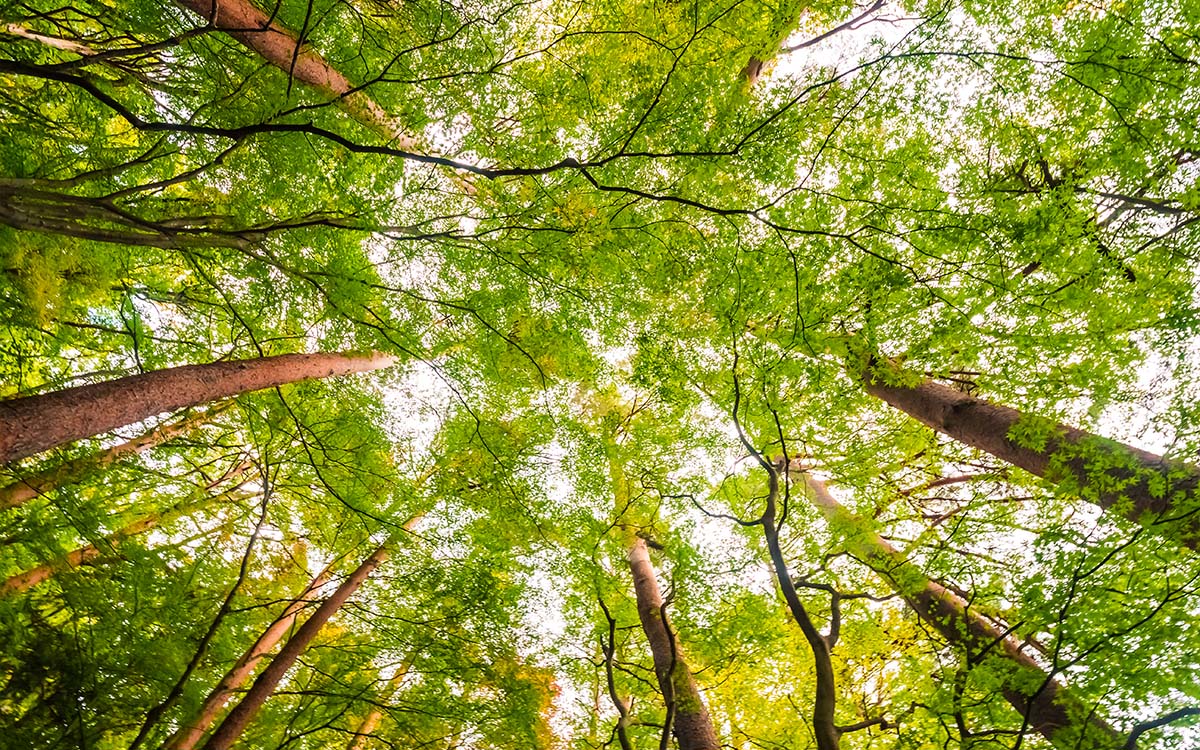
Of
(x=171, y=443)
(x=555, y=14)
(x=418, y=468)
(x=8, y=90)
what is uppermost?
(x=555, y=14)

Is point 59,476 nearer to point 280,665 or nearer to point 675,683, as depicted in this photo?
point 280,665

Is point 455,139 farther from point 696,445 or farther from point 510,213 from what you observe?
point 696,445

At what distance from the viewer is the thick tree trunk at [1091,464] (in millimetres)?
3117

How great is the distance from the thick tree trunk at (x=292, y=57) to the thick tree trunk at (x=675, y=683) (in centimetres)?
440

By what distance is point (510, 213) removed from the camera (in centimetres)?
452

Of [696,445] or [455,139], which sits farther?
[696,445]

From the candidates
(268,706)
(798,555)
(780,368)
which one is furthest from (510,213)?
(268,706)

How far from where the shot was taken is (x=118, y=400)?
122 inches

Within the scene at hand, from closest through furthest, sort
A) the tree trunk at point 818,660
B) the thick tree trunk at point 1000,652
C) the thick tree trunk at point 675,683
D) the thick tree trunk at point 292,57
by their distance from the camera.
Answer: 1. the tree trunk at point 818,660
2. the thick tree trunk at point 1000,652
3. the thick tree trunk at point 675,683
4. the thick tree trunk at point 292,57

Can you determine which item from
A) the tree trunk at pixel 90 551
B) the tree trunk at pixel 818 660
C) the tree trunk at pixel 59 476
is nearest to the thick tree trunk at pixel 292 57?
the tree trunk at pixel 59 476

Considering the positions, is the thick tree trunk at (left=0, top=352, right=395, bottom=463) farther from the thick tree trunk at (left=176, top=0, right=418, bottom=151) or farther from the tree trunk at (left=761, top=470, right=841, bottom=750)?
the tree trunk at (left=761, top=470, right=841, bottom=750)

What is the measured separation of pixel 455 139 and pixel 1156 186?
5651mm

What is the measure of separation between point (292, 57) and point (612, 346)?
4051mm

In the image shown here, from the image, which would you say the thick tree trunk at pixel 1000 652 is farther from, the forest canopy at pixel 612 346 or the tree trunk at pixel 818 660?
the tree trunk at pixel 818 660
